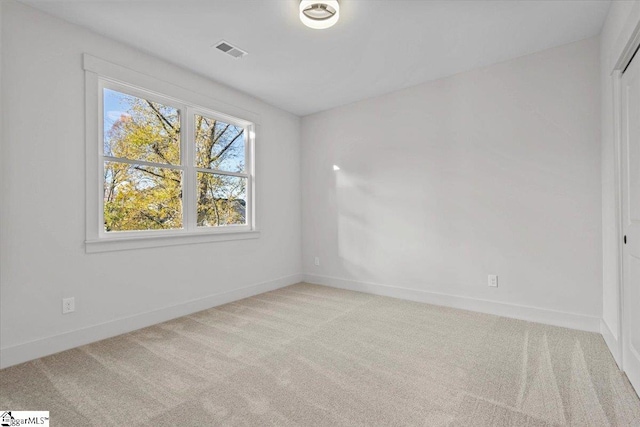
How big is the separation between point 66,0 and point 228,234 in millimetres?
2501

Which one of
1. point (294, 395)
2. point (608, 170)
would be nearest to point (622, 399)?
point (608, 170)

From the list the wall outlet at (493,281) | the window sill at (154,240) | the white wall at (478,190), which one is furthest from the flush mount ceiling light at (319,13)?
the wall outlet at (493,281)

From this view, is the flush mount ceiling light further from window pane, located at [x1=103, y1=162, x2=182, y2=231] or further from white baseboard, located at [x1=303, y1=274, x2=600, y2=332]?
white baseboard, located at [x1=303, y1=274, x2=600, y2=332]

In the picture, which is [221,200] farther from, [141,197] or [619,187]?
[619,187]

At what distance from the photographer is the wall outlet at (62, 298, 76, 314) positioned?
2471 millimetres

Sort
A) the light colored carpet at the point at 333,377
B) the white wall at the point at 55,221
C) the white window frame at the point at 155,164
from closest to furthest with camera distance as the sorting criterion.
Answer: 1. the light colored carpet at the point at 333,377
2. the white wall at the point at 55,221
3. the white window frame at the point at 155,164

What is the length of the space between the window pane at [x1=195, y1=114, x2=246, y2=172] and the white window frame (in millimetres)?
71

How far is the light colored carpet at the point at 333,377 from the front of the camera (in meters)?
1.66

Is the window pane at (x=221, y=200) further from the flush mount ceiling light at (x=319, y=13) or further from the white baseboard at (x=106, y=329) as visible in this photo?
the flush mount ceiling light at (x=319, y=13)

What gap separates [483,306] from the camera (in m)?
3.32

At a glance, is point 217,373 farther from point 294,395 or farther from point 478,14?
point 478,14

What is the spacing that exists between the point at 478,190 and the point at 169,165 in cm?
334

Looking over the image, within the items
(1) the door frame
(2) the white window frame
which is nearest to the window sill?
(2) the white window frame

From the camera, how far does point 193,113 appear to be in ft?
11.5
